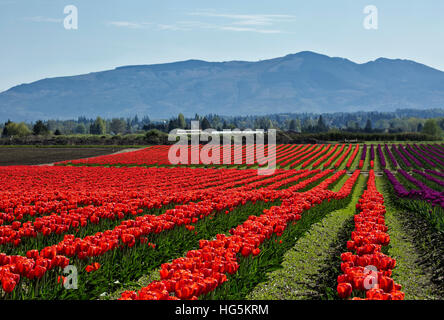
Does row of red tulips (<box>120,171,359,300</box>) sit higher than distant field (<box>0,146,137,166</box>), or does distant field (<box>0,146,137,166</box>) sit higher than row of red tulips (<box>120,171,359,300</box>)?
row of red tulips (<box>120,171,359,300</box>)

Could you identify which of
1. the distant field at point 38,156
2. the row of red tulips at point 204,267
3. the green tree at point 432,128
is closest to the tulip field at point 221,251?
the row of red tulips at point 204,267

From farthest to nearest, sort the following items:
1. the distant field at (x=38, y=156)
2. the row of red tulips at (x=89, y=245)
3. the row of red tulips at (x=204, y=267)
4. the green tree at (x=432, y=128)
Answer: the green tree at (x=432, y=128) < the distant field at (x=38, y=156) < the row of red tulips at (x=89, y=245) < the row of red tulips at (x=204, y=267)

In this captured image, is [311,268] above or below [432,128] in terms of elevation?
below

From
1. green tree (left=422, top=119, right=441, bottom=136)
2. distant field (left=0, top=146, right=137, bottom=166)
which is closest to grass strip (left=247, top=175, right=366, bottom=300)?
distant field (left=0, top=146, right=137, bottom=166)

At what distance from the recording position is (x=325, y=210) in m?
18.8

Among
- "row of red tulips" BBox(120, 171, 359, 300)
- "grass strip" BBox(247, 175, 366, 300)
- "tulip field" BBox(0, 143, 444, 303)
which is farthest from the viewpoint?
"grass strip" BBox(247, 175, 366, 300)

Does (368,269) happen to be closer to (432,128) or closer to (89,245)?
(89,245)

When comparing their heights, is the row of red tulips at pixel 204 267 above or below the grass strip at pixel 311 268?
above

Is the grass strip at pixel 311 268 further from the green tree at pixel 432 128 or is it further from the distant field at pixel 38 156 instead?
the green tree at pixel 432 128

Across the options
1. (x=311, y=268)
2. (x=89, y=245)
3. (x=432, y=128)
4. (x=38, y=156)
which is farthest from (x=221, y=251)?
(x=432, y=128)

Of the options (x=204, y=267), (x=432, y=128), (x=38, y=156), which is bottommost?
(x=38, y=156)

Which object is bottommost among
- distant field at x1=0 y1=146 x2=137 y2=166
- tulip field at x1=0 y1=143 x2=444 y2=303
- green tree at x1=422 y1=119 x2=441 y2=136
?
distant field at x1=0 y1=146 x2=137 y2=166

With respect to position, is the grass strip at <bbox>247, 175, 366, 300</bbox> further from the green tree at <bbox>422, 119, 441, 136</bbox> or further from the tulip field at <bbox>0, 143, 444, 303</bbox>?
the green tree at <bbox>422, 119, 441, 136</bbox>
